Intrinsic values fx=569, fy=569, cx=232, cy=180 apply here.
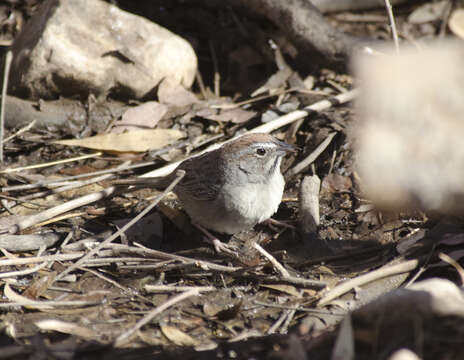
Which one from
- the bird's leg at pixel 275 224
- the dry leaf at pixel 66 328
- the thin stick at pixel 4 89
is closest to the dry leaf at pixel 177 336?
the dry leaf at pixel 66 328

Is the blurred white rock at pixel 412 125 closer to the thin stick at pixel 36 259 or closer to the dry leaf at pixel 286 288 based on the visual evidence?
the dry leaf at pixel 286 288

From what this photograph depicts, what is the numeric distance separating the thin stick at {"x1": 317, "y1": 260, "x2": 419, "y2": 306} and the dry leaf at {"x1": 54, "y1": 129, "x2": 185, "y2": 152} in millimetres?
2795

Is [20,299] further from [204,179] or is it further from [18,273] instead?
[204,179]

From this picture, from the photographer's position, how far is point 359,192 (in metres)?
5.32

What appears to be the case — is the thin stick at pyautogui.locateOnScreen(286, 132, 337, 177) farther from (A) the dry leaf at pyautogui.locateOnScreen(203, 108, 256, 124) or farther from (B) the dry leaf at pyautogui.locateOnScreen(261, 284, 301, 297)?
(B) the dry leaf at pyautogui.locateOnScreen(261, 284, 301, 297)

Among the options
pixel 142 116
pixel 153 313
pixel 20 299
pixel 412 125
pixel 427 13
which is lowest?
pixel 20 299

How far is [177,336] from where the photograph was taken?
3854 millimetres

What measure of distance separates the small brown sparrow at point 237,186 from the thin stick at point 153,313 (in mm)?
903

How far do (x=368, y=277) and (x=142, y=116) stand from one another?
3341 millimetres

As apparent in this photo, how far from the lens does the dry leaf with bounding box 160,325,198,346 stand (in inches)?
150

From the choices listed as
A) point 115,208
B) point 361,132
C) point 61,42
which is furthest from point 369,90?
point 61,42

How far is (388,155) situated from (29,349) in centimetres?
244

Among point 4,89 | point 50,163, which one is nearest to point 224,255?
point 50,163

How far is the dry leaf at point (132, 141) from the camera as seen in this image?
6039 mm
